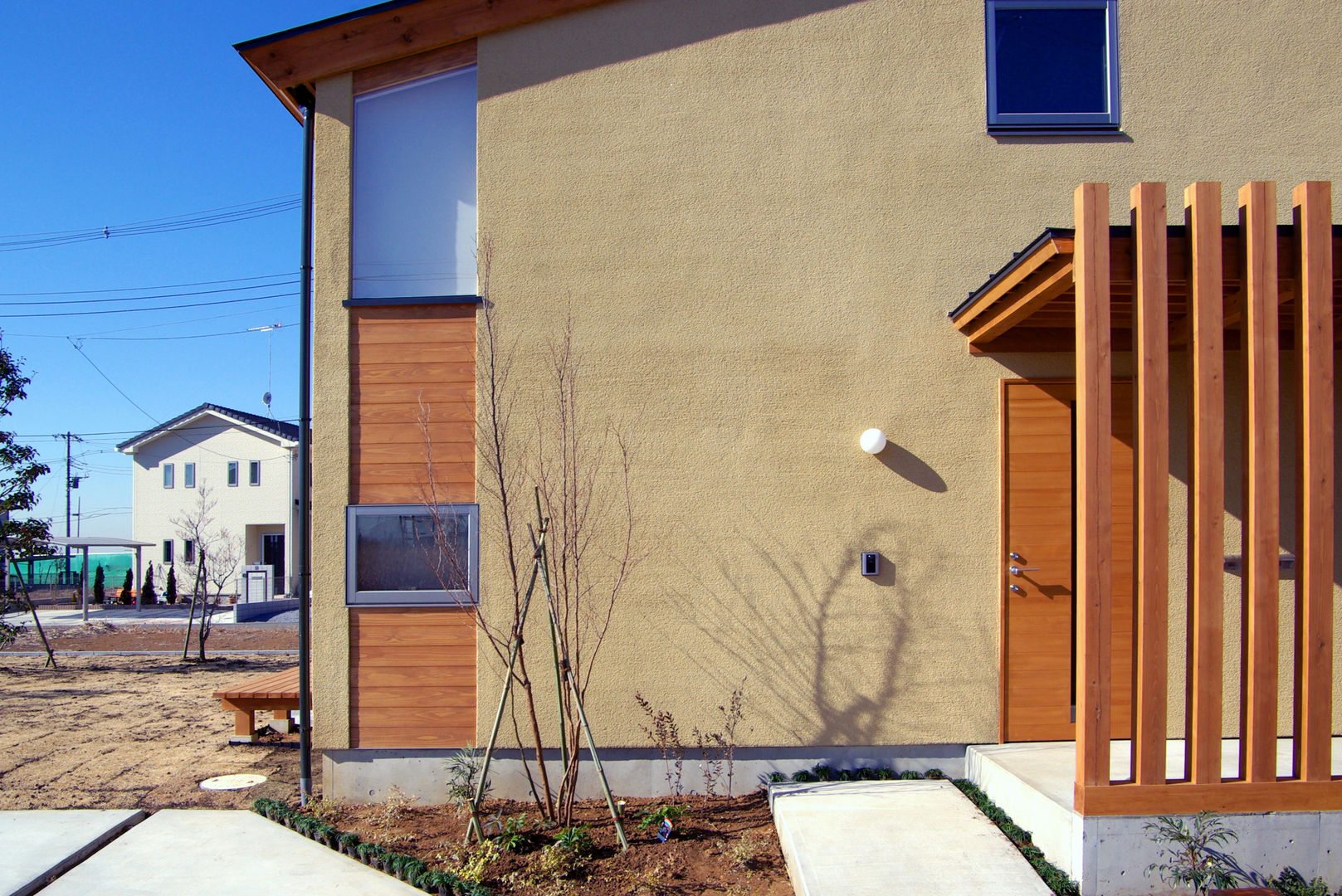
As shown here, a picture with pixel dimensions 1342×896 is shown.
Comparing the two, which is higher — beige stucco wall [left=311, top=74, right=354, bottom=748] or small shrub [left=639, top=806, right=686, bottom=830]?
beige stucco wall [left=311, top=74, right=354, bottom=748]

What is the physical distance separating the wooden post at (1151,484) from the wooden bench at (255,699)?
223 inches

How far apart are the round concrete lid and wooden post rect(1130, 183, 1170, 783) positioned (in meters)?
5.65

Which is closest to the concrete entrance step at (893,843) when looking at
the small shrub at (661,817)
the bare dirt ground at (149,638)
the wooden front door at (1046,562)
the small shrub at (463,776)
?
the small shrub at (661,817)

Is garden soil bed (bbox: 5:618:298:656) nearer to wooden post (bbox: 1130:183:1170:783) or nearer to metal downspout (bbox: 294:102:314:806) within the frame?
metal downspout (bbox: 294:102:314:806)

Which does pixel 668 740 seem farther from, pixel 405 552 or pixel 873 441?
pixel 873 441

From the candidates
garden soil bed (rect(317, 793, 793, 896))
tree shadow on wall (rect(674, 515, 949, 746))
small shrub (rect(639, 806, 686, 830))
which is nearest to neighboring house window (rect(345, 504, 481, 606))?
garden soil bed (rect(317, 793, 793, 896))

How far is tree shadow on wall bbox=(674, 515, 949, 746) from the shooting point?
17.9 feet

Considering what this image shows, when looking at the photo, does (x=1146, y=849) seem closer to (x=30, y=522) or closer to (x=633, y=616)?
(x=633, y=616)

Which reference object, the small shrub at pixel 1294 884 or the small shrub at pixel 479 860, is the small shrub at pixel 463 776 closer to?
the small shrub at pixel 479 860

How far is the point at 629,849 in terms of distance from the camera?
4703 millimetres

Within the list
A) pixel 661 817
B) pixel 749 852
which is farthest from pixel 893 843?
pixel 661 817

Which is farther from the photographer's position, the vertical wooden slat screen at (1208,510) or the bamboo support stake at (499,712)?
the bamboo support stake at (499,712)

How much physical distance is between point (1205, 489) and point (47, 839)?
20.9 ft

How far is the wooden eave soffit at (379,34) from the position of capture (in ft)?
18.5
